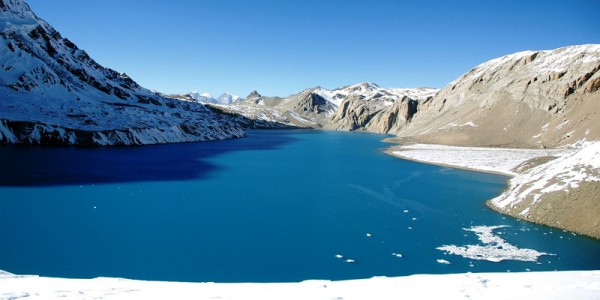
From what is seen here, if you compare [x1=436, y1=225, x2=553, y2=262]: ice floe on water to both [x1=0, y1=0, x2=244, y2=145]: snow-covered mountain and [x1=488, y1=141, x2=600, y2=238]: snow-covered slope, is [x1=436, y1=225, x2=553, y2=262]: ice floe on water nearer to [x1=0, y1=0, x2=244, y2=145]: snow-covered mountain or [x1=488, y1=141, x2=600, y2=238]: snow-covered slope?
[x1=488, y1=141, x2=600, y2=238]: snow-covered slope

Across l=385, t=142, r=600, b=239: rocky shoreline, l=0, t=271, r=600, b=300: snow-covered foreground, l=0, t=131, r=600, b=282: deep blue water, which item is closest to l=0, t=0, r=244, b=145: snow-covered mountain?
l=0, t=131, r=600, b=282: deep blue water

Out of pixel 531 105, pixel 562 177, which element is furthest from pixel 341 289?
pixel 531 105

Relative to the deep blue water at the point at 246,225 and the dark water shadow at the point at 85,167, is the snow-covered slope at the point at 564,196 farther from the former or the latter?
the dark water shadow at the point at 85,167

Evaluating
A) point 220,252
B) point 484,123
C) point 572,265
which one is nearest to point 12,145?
point 220,252

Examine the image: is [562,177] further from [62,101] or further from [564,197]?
[62,101]

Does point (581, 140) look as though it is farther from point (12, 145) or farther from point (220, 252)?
point (12, 145)

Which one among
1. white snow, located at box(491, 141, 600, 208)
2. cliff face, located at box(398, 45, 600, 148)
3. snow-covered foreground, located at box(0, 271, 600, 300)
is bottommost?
snow-covered foreground, located at box(0, 271, 600, 300)
